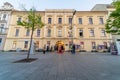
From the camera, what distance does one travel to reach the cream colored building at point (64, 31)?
1305 inches

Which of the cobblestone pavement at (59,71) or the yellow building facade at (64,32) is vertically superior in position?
the yellow building facade at (64,32)

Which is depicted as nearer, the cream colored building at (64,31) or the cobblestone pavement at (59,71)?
the cobblestone pavement at (59,71)

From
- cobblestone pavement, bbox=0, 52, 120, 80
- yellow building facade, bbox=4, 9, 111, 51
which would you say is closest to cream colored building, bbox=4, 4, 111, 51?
yellow building facade, bbox=4, 9, 111, 51

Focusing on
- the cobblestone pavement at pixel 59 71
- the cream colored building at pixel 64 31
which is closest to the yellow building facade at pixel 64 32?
the cream colored building at pixel 64 31

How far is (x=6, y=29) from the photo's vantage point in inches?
1339

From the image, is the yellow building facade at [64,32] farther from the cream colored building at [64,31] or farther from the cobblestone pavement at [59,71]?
the cobblestone pavement at [59,71]

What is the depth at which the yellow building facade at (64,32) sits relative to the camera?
3316cm

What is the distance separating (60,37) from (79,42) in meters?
5.88

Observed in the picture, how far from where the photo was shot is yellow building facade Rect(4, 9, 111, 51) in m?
33.2

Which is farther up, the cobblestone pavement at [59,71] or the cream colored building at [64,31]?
the cream colored building at [64,31]

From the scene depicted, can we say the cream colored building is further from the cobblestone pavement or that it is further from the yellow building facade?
the cobblestone pavement

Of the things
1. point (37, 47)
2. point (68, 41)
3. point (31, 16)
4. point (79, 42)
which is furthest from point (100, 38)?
point (31, 16)

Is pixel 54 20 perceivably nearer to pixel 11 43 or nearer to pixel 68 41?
pixel 68 41

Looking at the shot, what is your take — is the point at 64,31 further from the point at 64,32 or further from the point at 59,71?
the point at 59,71
